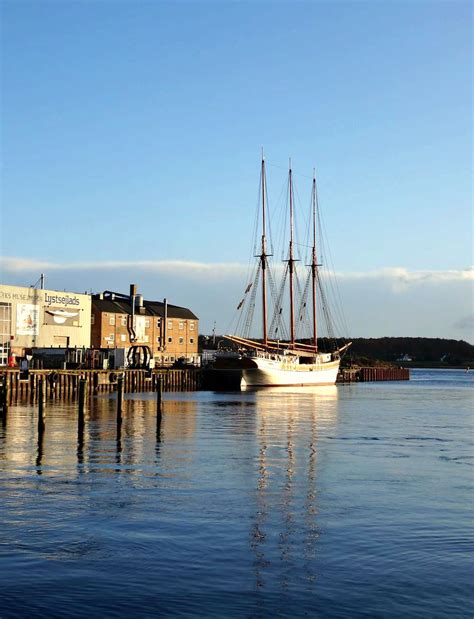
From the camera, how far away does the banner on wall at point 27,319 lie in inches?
3568

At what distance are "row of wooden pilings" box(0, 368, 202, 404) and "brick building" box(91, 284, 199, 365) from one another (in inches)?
540

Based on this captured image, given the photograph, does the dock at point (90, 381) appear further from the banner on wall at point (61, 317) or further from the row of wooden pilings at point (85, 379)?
the banner on wall at point (61, 317)

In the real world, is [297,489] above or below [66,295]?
below

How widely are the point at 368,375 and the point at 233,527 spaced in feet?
518

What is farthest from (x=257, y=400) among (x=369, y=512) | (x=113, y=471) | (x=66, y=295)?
(x=369, y=512)

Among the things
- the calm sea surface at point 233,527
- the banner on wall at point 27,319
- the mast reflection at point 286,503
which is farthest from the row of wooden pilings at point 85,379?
the calm sea surface at point 233,527

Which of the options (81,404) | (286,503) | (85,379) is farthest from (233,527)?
(85,379)

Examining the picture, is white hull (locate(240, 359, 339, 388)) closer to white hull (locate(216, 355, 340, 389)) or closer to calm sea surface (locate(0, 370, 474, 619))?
white hull (locate(216, 355, 340, 389))

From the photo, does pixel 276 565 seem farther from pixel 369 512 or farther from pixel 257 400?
pixel 257 400

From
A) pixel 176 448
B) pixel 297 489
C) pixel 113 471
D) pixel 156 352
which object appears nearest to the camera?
pixel 297 489

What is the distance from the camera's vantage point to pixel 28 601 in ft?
48.5

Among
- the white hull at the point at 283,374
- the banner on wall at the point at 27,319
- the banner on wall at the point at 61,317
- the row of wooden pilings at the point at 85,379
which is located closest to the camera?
the row of wooden pilings at the point at 85,379

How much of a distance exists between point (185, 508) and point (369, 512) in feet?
16.8

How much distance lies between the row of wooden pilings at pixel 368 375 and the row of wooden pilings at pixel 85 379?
57.9 meters
